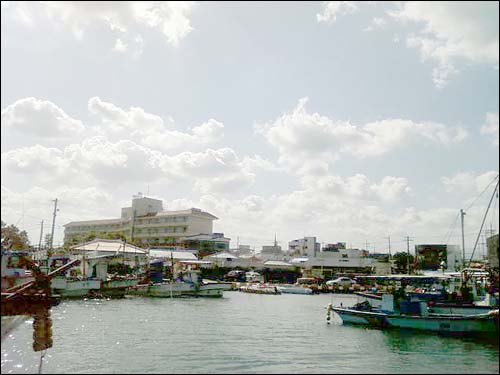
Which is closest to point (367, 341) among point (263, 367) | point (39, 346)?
point (263, 367)

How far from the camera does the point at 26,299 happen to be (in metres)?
19.6

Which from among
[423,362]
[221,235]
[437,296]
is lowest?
[423,362]

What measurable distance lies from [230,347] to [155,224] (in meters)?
85.5

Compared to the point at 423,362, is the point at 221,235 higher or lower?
higher

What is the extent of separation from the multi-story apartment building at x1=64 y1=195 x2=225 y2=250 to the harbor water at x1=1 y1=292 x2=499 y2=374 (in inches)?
Result: 2610

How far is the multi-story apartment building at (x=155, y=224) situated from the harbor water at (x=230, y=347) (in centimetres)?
6630

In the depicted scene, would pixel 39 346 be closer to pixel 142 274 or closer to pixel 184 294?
pixel 184 294

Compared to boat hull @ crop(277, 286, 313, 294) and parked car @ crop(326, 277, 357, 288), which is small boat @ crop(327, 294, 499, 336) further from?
parked car @ crop(326, 277, 357, 288)

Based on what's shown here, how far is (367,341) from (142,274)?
42.0 m

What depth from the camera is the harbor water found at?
19.5m

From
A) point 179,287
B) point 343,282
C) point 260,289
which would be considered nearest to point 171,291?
point 179,287

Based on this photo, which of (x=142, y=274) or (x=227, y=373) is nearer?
(x=227, y=373)

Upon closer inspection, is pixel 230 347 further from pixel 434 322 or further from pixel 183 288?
pixel 183 288

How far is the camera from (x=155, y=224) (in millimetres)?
106688
